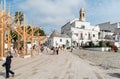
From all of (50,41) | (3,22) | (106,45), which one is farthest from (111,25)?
(3,22)

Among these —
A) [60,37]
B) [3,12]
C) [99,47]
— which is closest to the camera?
[3,12]

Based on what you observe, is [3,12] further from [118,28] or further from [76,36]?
[118,28]

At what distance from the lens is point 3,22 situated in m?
29.2

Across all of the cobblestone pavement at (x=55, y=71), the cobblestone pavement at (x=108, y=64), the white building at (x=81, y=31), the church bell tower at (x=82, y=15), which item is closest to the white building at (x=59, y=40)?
the white building at (x=81, y=31)

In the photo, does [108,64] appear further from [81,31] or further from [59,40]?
[81,31]

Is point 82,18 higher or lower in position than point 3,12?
higher

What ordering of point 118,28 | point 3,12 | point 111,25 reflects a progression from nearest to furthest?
point 3,12 < point 118,28 < point 111,25

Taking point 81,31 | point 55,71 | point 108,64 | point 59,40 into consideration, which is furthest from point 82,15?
point 55,71

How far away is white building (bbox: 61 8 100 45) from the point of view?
106 m

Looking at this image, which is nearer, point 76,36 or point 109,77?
point 109,77

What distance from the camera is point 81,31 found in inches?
4250

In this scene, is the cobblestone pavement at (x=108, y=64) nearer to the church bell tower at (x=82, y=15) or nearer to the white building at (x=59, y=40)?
the white building at (x=59, y=40)

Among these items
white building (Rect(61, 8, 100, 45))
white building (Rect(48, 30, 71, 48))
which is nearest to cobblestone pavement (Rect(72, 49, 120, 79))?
white building (Rect(48, 30, 71, 48))

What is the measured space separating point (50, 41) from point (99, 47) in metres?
41.1
